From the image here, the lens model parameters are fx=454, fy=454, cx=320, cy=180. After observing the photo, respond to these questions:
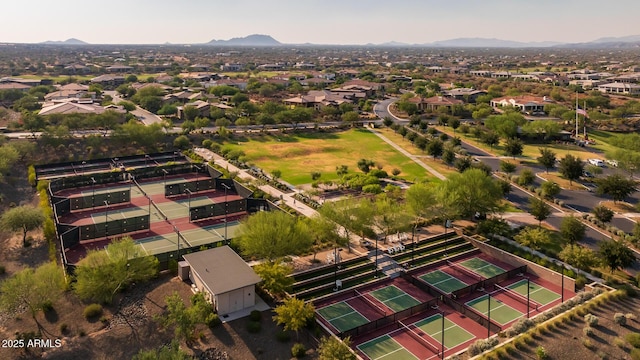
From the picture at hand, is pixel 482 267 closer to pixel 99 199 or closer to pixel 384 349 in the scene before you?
pixel 384 349

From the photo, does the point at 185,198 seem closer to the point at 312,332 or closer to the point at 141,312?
the point at 141,312

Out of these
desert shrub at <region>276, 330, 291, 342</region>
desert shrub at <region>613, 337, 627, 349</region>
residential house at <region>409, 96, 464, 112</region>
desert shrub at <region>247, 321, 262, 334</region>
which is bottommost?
desert shrub at <region>613, 337, 627, 349</region>

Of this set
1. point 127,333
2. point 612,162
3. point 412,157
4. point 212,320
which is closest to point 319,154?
point 412,157

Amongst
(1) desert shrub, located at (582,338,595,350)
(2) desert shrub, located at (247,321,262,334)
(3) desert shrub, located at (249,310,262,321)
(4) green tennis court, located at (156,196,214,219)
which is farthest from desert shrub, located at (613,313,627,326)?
(4) green tennis court, located at (156,196,214,219)

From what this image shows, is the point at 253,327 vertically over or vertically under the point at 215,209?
under

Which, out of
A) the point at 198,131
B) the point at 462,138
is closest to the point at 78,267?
the point at 198,131

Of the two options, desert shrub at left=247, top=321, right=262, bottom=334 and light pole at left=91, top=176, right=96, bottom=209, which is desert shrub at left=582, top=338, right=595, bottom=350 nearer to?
desert shrub at left=247, top=321, right=262, bottom=334
